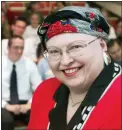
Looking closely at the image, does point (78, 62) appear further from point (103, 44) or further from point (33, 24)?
point (33, 24)

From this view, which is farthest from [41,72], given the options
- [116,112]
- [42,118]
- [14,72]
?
[116,112]

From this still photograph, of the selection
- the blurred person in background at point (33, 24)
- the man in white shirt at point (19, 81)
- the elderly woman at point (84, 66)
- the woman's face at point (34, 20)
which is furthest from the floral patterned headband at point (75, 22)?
the woman's face at point (34, 20)

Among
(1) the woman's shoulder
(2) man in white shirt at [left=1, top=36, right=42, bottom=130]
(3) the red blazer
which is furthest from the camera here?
(2) man in white shirt at [left=1, top=36, right=42, bottom=130]

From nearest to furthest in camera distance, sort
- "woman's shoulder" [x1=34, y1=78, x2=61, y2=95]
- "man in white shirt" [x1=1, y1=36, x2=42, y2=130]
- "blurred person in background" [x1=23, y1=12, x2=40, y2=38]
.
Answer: "woman's shoulder" [x1=34, y1=78, x2=61, y2=95] → "man in white shirt" [x1=1, y1=36, x2=42, y2=130] → "blurred person in background" [x1=23, y1=12, x2=40, y2=38]

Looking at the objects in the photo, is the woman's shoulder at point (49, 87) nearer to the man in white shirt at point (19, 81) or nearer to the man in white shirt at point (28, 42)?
the man in white shirt at point (19, 81)

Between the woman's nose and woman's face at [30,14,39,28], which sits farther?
woman's face at [30,14,39,28]

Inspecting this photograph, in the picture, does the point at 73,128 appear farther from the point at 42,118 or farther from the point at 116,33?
the point at 116,33

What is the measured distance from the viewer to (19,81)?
10.3 feet

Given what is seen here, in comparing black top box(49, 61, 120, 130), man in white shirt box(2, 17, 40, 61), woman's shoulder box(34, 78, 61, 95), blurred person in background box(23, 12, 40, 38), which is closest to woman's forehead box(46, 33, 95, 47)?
black top box(49, 61, 120, 130)

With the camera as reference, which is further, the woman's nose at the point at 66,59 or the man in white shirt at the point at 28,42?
the man in white shirt at the point at 28,42

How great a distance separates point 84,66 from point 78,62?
2 cm

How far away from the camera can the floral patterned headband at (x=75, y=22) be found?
1022 mm

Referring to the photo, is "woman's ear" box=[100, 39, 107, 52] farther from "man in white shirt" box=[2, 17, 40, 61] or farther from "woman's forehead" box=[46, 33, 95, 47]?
"man in white shirt" box=[2, 17, 40, 61]

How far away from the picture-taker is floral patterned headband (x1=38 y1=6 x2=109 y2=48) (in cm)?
102
